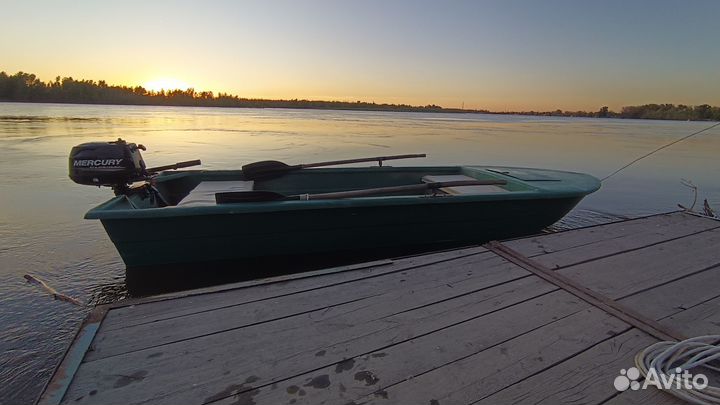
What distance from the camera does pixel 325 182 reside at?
548 centimetres

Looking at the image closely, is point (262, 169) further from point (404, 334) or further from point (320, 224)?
point (404, 334)

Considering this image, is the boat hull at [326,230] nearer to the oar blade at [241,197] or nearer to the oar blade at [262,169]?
the oar blade at [241,197]

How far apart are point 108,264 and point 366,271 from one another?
11.3 ft

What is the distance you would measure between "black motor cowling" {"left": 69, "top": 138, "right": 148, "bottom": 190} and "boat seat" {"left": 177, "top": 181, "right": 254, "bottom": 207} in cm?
66

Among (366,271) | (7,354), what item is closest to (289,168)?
(366,271)

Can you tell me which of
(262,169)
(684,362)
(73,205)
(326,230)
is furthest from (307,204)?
(73,205)

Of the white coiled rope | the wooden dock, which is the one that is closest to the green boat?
the wooden dock

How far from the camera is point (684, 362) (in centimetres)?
174

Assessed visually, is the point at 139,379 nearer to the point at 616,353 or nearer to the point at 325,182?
the point at 616,353

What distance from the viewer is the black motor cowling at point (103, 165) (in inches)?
151

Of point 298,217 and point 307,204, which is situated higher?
point 307,204

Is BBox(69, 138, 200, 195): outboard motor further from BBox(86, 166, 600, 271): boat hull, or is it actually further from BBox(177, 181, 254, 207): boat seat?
BBox(177, 181, 254, 207): boat seat

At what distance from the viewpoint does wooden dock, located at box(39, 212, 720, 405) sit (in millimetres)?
1548

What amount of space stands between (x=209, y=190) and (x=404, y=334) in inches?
127
